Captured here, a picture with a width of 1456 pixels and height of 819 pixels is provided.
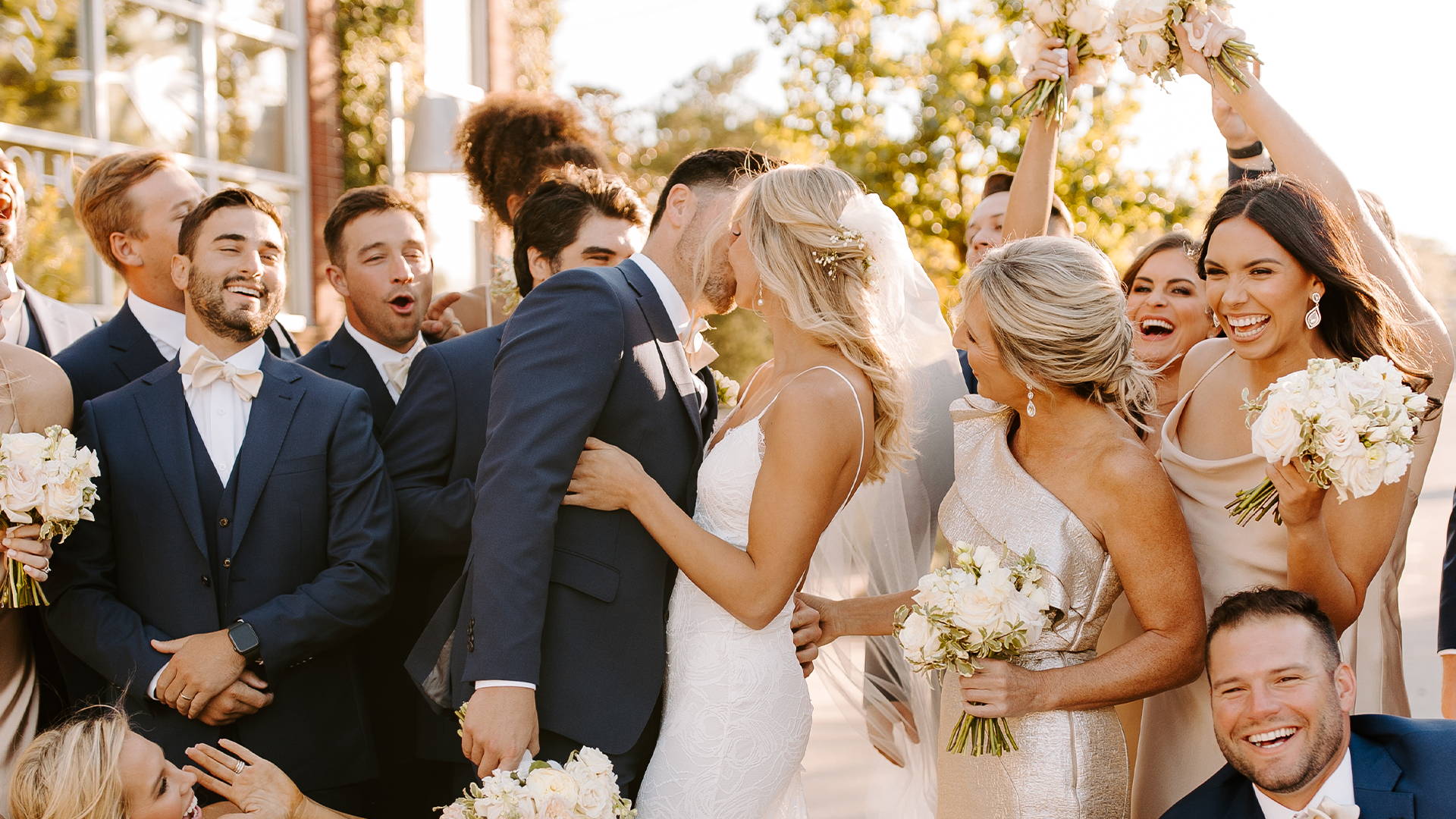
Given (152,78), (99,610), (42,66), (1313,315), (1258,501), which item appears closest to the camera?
(1258,501)

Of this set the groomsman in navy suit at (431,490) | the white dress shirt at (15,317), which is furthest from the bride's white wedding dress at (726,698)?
the white dress shirt at (15,317)

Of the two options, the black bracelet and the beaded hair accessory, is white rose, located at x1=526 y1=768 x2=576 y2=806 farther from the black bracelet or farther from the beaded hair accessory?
the black bracelet

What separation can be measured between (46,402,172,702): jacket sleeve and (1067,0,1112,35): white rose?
335 centimetres

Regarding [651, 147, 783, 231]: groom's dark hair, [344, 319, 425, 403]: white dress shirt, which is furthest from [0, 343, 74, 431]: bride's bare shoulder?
[651, 147, 783, 231]: groom's dark hair

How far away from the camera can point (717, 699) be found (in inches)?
119

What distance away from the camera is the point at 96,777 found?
9.60ft

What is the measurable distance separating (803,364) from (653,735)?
104cm

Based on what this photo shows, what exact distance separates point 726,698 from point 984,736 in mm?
650

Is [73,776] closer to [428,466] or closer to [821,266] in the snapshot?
[428,466]

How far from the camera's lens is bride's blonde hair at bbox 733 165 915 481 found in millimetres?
3014

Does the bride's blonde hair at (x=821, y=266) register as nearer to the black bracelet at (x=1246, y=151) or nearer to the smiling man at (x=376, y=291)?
the black bracelet at (x=1246, y=151)

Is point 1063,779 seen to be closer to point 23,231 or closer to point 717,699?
point 717,699

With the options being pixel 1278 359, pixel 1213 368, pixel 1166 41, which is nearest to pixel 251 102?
pixel 1166 41

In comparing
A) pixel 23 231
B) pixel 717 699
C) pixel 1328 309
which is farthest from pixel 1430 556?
pixel 23 231
